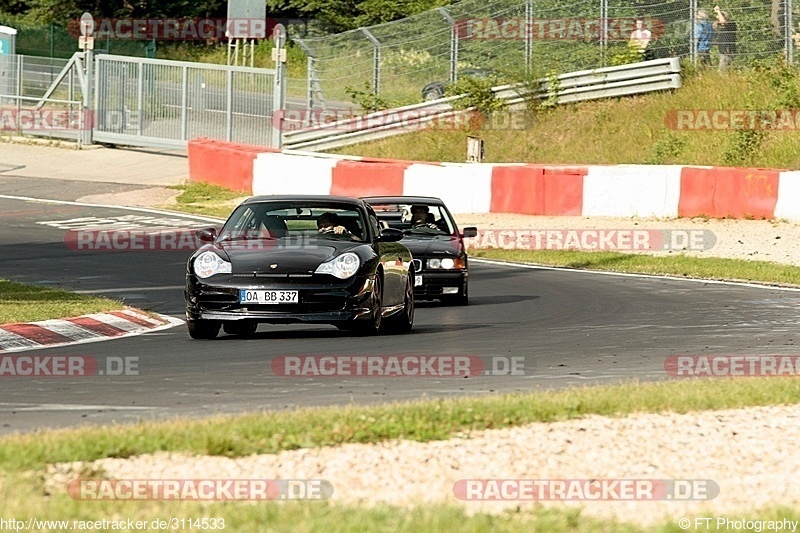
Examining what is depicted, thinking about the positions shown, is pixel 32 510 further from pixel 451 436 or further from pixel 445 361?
pixel 445 361

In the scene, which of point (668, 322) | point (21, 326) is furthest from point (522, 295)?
point (21, 326)

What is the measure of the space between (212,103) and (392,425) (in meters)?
29.8

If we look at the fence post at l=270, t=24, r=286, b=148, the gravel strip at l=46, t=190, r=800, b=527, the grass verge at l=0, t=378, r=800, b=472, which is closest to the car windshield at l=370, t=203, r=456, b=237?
the grass verge at l=0, t=378, r=800, b=472

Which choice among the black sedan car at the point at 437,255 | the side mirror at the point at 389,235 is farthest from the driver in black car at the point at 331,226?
the black sedan car at the point at 437,255

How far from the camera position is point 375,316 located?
13672mm

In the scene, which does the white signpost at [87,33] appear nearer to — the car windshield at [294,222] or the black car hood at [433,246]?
the black car hood at [433,246]

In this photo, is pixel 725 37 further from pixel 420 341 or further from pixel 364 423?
pixel 364 423

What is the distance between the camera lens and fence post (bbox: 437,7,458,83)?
34969mm

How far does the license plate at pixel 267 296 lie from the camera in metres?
13.0

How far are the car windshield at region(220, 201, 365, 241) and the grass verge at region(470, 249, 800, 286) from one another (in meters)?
7.83

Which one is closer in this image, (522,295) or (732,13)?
(522,295)

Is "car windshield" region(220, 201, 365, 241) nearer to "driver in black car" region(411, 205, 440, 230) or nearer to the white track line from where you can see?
"driver in black car" region(411, 205, 440, 230)

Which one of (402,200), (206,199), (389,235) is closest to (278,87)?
(206,199)

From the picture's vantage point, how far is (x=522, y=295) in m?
18.5
